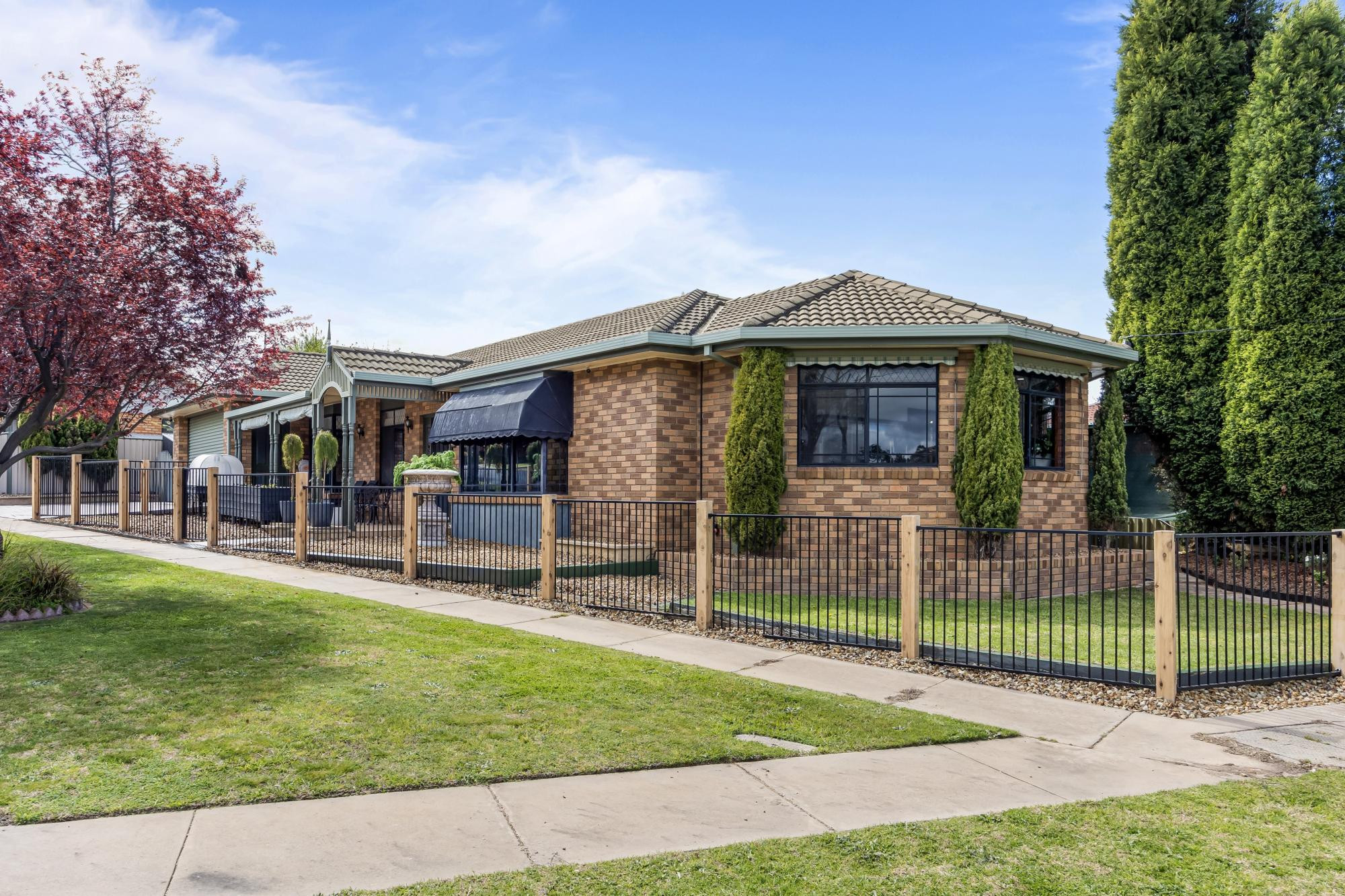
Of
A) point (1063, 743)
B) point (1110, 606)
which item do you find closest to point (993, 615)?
point (1110, 606)

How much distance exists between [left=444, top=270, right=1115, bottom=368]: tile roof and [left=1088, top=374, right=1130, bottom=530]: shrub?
5.38 feet

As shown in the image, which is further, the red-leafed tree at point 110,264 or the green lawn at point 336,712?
the red-leafed tree at point 110,264

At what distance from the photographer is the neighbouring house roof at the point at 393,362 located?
19391 millimetres

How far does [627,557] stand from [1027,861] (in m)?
9.58

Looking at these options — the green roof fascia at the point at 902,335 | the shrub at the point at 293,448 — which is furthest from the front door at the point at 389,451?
the green roof fascia at the point at 902,335

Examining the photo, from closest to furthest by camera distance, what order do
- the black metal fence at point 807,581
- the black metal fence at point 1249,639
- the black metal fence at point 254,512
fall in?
the black metal fence at point 1249,639
the black metal fence at point 807,581
the black metal fence at point 254,512

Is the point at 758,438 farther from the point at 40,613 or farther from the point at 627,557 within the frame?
the point at 40,613

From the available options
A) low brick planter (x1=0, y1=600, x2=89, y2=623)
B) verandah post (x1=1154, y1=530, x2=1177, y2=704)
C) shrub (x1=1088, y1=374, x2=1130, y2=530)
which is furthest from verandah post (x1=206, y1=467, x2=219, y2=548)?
shrub (x1=1088, y1=374, x2=1130, y2=530)

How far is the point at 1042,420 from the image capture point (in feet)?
48.3

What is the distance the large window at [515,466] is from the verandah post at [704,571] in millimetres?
7114

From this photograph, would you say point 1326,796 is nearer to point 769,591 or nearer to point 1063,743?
point 1063,743

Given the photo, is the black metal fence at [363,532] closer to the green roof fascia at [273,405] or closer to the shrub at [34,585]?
the shrub at [34,585]

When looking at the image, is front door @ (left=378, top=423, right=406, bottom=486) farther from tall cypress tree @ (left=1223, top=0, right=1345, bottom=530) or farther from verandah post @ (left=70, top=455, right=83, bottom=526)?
tall cypress tree @ (left=1223, top=0, right=1345, bottom=530)

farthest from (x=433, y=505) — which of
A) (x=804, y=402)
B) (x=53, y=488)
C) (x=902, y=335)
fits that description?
(x=53, y=488)
